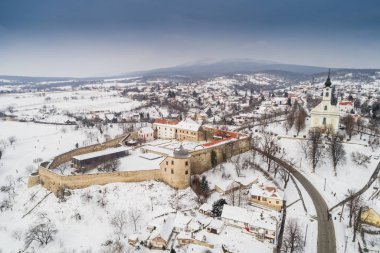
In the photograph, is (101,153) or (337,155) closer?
(337,155)

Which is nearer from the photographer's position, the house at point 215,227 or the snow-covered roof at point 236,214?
the house at point 215,227

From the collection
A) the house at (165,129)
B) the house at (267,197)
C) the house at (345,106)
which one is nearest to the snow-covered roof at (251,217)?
the house at (267,197)

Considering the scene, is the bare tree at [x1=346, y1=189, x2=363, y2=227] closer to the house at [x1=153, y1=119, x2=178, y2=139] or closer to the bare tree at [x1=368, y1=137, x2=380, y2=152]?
the bare tree at [x1=368, y1=137, x2=380, y2=152]

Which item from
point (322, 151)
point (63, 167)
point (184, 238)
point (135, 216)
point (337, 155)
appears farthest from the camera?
point (322, 151)

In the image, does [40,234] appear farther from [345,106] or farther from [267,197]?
[345,106]

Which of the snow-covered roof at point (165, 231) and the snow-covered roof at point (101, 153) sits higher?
the snow-covered roof at point (101, 153)

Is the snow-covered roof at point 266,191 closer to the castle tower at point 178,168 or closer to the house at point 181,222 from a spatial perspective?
the castle tower at point 178,168

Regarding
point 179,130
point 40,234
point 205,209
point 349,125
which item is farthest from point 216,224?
point 349,125
